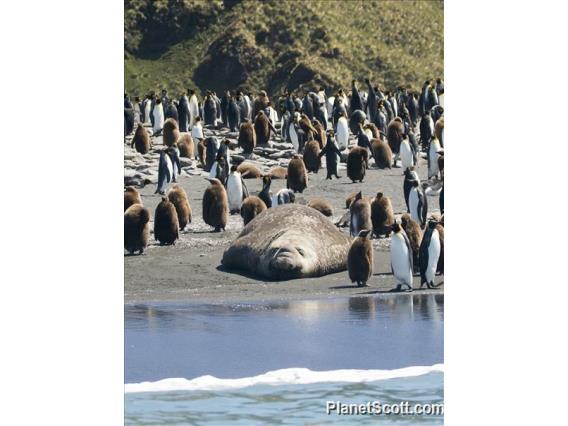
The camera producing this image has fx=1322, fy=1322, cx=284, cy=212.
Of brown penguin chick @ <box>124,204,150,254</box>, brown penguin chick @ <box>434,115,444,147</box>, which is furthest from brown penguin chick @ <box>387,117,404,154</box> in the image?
brown penguin chick @ <box>124,204,150,254</box>

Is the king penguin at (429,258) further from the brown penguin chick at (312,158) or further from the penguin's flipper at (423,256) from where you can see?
the brown penguin chick at (312,158)

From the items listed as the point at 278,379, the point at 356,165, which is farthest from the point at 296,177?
the point at 278,379

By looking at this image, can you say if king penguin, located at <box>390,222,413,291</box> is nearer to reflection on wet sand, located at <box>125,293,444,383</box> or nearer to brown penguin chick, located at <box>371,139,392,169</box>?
reflection on wet sand, located at <box>125,293,444,383</box>

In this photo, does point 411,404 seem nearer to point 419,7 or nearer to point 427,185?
point 427,185

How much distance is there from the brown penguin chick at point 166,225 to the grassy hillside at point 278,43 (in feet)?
80.6

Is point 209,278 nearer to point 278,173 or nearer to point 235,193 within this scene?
point 235,193

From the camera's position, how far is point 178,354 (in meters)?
10.4

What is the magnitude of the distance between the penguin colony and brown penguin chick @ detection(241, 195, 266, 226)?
0.04 feet

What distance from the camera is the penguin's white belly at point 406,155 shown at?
66.3 feet

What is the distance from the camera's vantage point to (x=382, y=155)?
66.0ft

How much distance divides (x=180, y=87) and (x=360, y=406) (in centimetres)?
3162

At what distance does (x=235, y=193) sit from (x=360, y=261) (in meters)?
4.31

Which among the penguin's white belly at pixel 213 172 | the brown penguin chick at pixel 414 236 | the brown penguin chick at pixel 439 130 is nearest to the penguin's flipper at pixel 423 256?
the brown penguin chick at pixel 414 236
